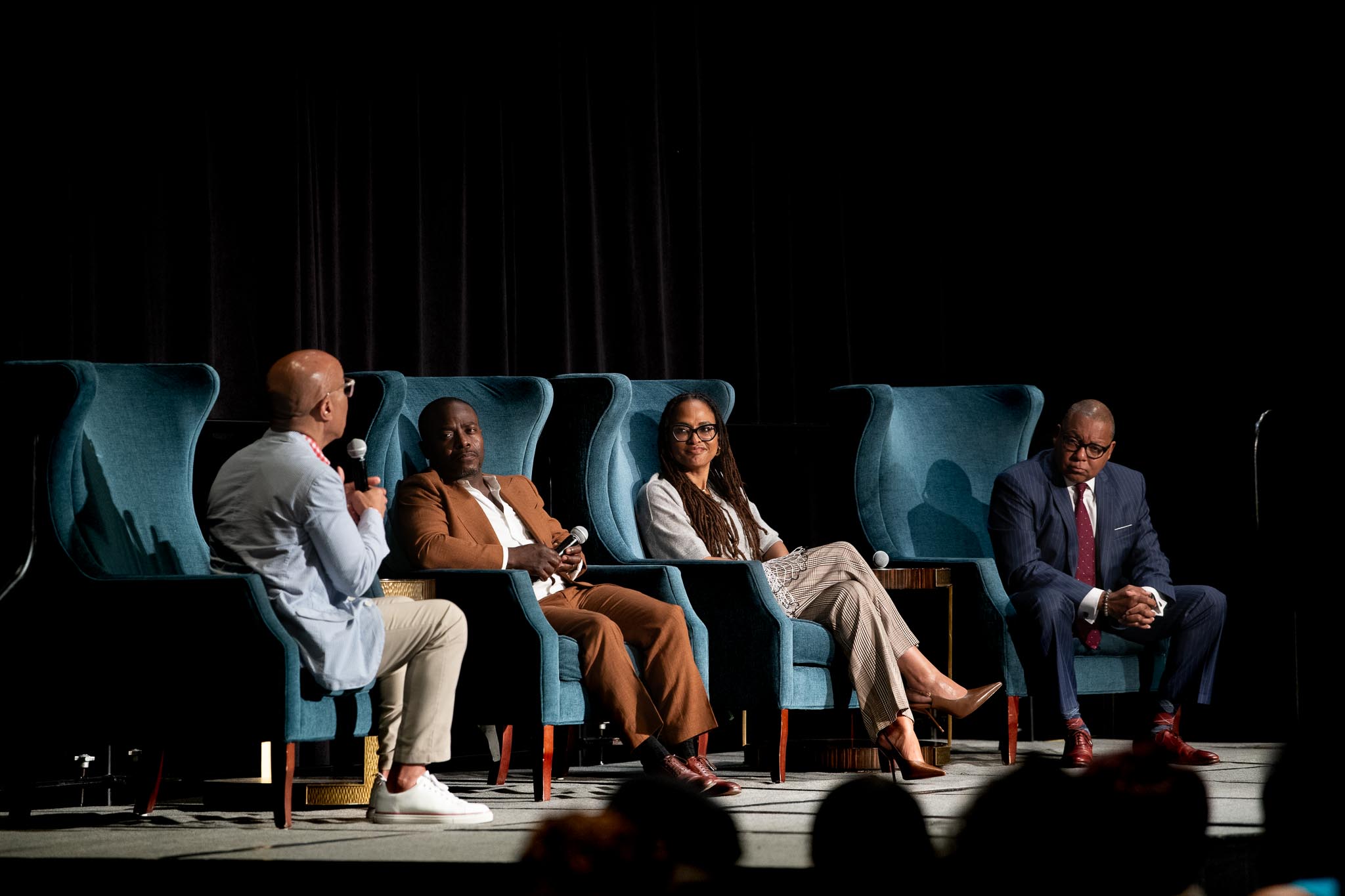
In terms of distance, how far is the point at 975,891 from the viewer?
1382mm

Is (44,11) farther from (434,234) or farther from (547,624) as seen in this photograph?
(547,624)

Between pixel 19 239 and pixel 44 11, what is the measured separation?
0.60 metres

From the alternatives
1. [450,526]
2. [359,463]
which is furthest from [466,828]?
[359,463]

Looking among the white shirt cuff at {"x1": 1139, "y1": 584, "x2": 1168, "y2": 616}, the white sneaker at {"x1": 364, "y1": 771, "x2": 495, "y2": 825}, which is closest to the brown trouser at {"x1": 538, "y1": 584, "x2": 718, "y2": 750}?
the white sneaker at {"x1": 364, "y1": 771, "x2": 495, "y2": 825}

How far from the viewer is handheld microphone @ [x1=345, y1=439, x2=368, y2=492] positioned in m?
3.73

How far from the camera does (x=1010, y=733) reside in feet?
16.0

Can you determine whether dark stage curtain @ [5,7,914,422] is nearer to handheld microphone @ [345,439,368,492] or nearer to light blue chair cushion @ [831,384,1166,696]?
handheld microphone @ [345,439,368,492]

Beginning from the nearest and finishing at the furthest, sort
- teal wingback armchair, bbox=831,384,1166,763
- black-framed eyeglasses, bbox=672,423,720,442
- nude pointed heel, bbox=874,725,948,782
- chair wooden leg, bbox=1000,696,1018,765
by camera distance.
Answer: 1. nude pointed heel, bbox=874,725,948,782
2. chair wooden leg, bbox=1000,696,1018,765
3. black-framed eyeglasses, bbox=672,423,720,442
4. teal wingback armchair, bbox=831,384,1166,763

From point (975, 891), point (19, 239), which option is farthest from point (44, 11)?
point (975, 891)

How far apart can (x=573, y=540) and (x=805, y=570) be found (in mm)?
674

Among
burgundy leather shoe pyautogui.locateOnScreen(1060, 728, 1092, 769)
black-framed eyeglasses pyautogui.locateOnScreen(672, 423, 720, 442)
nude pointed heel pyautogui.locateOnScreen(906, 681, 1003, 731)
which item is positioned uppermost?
black-framed eyeglasses pyautogui.locateOnScreen(672, 423, 720, 442)

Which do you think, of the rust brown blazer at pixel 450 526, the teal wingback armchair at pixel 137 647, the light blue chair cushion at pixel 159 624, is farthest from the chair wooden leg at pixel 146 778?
the rust brown blazer at pixel 450 526

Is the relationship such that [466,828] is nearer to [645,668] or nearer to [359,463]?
[645,668]

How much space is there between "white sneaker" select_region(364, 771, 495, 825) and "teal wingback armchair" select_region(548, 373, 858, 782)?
3.70 ft
